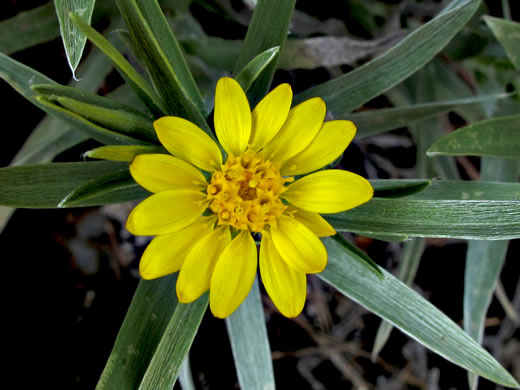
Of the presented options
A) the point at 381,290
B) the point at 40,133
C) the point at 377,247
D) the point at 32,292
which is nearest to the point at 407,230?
the point at 381,290

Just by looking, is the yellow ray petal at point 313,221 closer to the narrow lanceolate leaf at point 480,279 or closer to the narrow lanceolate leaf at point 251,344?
Result: the narrow lanceolate leaf at point 251,344

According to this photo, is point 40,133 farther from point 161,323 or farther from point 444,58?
point 444,58

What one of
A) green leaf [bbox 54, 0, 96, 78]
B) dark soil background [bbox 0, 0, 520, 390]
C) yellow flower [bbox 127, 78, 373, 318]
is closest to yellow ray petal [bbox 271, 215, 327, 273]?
yellow flower [bbox 127, 78, 373, 318]

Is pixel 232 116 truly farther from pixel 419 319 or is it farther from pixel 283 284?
pixel 419 319

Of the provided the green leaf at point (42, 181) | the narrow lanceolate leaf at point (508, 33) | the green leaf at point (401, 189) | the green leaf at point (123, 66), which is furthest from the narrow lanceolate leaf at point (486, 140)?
the green leaf at point (42, 181)

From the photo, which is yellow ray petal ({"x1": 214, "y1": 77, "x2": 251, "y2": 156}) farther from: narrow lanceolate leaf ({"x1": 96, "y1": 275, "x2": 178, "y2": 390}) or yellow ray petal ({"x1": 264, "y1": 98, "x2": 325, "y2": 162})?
narrow lanceolate leaf ({"x1": 96, "y1": 275, "x2": 178, "y2": 390})

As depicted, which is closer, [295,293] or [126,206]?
[295,293]
